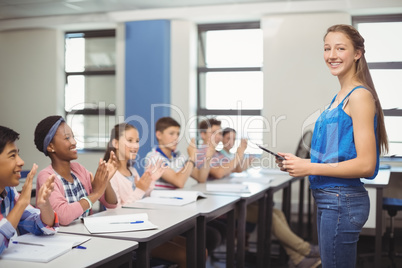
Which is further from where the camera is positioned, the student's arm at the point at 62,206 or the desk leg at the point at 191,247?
the desk leg at the point at 191,247

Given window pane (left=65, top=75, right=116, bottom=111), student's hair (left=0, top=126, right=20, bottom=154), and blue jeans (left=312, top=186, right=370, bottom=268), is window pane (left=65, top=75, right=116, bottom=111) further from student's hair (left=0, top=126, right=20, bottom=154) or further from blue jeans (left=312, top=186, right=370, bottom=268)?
blue jeans (left=312, top=186, right=370, bottom=268)

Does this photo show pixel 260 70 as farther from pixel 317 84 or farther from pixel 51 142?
pixel 51 142

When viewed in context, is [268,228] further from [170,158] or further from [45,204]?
[45,204]

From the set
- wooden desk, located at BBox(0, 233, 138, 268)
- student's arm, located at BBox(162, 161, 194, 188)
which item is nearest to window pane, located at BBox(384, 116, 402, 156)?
student's arm, located at BBox(162, 161, 194, 188)

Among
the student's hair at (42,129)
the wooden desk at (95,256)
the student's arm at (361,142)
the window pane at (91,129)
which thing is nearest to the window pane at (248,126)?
the window pane at (91,129)

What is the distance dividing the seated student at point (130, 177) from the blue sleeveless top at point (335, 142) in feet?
4.11

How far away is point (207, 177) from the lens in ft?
13.1

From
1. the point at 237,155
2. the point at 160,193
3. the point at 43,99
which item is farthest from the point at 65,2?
the point at 160,193

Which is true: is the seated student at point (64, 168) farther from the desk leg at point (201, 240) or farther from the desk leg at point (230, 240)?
the desk leg at point (230, 240)

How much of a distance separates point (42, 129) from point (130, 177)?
84 centimetres

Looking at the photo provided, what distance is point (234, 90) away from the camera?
643cm

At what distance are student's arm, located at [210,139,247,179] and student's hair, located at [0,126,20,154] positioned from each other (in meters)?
2.46

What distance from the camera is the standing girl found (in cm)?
149

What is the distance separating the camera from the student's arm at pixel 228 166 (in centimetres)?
402
